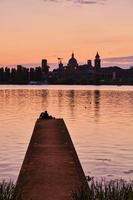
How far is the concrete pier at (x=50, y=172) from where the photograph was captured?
1691cm

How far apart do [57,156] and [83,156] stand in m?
8.87

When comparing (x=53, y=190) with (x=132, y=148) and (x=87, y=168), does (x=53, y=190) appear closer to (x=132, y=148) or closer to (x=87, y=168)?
(x=87, y=168)

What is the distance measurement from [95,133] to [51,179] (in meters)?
29.0

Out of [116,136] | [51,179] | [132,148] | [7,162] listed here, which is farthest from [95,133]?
[51,179]

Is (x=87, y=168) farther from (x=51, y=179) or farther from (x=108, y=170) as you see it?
(x=51, y=179)

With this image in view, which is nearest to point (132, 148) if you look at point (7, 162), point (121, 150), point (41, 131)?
point (121, 150)

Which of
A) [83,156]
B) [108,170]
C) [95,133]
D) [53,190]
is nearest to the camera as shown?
[53,190]

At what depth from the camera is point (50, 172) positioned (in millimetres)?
20656

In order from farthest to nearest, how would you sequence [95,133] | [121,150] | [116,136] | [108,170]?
[95,133], [116,136], [121,150], [108,170]

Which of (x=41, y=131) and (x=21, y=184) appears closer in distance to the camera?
(x=21, y=184)

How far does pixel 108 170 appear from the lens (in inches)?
1087

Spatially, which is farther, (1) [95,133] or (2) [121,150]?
(1) [95,133]

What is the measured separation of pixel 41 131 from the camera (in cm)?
3688

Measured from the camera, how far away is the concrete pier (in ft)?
55.5
